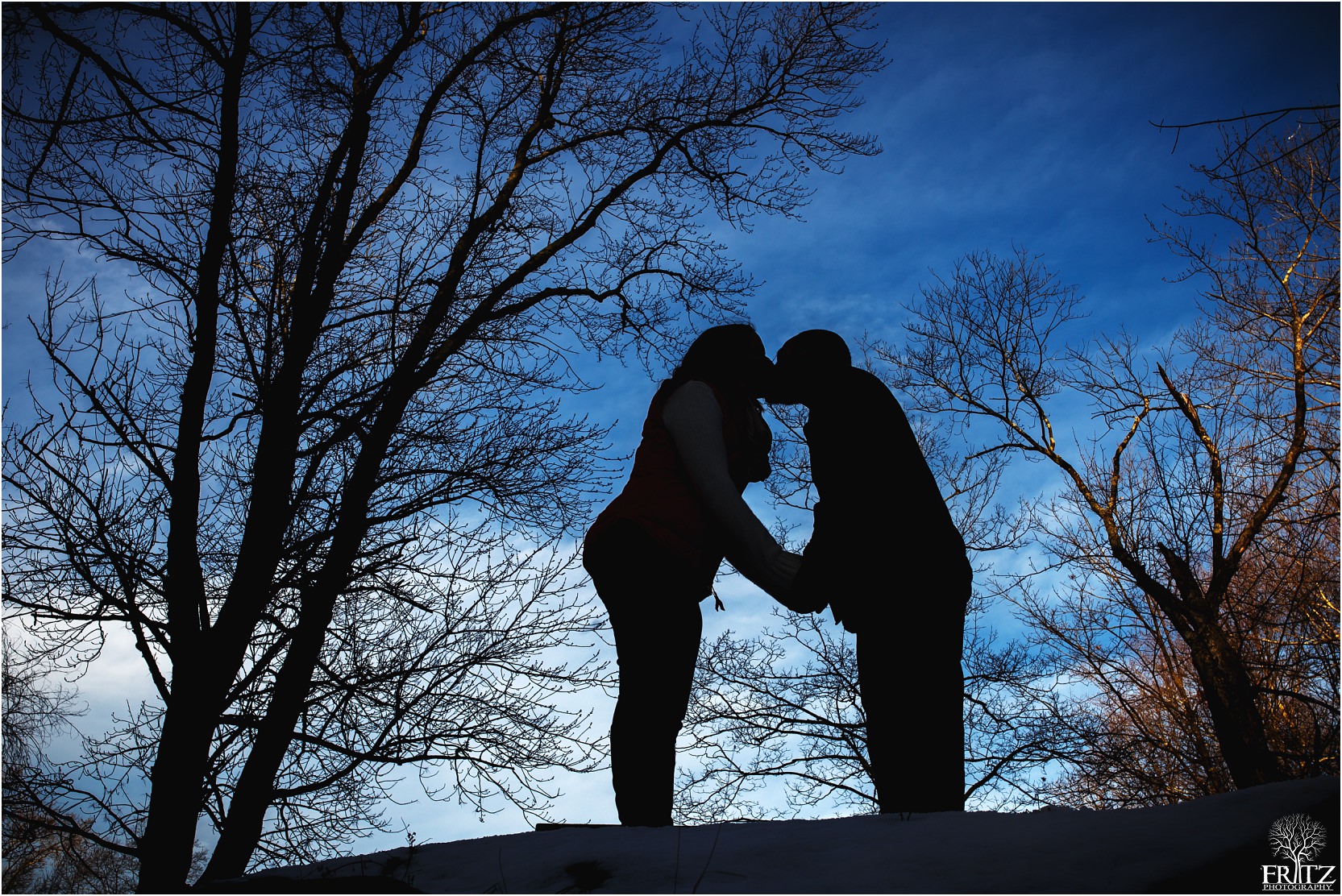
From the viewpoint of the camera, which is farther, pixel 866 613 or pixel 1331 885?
pixel 866 613

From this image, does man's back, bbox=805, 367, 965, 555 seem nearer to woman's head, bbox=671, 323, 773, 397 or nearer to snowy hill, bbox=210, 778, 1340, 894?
woman's head, bbox=671, 323, 773, 397

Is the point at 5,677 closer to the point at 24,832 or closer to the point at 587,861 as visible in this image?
the point at 24,832

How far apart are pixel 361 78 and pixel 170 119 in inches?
56.2

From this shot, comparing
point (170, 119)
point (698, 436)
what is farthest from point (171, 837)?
point (170, 119)

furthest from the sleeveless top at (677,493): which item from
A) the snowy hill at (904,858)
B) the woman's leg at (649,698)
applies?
the snowy hill at (904,858)

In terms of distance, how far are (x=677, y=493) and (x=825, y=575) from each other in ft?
1.64

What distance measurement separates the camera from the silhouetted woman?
2277 millimetres

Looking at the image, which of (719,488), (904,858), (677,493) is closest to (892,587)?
(719,488)

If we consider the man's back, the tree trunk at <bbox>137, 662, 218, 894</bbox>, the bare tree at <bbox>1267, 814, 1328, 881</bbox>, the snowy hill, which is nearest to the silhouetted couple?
the man's back

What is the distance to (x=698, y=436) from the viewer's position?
94.2 inches

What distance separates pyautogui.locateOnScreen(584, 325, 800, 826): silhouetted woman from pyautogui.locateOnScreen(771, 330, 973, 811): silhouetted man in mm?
171

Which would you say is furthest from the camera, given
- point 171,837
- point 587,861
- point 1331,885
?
point 171,837

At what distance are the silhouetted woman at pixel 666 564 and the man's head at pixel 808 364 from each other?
0.93 feet

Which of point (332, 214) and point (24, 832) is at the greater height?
point (332, 214)
